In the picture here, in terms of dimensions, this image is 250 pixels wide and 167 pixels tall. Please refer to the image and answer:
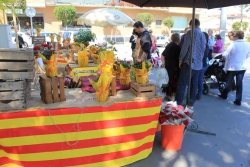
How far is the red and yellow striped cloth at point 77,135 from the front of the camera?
2039 millimetres

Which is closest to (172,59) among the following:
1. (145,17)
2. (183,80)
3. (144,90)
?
(183,80)

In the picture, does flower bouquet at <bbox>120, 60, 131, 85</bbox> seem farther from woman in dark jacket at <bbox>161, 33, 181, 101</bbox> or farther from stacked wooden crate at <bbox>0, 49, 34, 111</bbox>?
woman in dark jacket at <bbox>161, 33, 181, 101</bbox>

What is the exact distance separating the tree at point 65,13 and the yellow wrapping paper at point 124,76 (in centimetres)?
2088

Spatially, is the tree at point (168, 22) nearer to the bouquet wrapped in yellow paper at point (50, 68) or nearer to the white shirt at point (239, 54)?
the white shirt at point (239, 54)

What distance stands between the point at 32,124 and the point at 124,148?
995 mm

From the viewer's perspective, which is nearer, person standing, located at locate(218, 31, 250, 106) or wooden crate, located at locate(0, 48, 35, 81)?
wooden crate, located at locate(0, 48, 35, 81)

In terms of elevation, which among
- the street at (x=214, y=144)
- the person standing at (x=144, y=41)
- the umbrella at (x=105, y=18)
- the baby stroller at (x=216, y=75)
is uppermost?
the umbrella at (x=105, y=18)

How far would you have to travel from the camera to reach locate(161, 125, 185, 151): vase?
8.78 feet

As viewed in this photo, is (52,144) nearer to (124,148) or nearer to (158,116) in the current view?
(124,148)

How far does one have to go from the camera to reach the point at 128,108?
7.50 feet

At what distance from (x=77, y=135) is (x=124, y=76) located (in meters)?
0.95

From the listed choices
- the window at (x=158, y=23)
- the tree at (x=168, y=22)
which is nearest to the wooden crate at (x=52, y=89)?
the tree at (x=168, y=22)

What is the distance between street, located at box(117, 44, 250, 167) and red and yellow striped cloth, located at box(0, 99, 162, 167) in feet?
1.19

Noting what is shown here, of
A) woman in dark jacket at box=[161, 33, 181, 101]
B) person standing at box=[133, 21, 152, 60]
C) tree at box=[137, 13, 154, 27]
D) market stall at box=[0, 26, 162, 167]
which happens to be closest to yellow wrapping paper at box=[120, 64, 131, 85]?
market stall at box=[0, 26, 162, 167]
